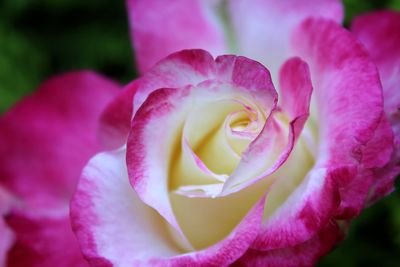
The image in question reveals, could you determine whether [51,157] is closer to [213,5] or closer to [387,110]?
[213,5]

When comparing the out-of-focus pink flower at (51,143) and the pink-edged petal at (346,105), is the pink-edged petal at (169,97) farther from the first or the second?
the out-of-focus pink flower at (51,143)

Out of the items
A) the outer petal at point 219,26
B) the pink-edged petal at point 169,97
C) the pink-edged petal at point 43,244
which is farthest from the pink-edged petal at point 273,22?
the pink-edged petal at point 43,244

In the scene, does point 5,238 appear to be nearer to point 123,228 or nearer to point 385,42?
point 123,228

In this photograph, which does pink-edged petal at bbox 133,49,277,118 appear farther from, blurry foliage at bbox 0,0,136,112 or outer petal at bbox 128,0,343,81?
blurry foliage at bbox 0,0,136,112

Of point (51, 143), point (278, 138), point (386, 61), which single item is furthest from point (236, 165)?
point (51, 143)

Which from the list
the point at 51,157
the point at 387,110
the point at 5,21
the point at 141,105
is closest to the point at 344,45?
the point at 387,110

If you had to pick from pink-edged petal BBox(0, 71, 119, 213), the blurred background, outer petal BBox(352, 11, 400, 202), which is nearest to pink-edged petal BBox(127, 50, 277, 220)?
outer petal BBox(352, 11, 400, 202)

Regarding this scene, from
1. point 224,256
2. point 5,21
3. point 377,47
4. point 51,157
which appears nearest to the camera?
point 224,256
